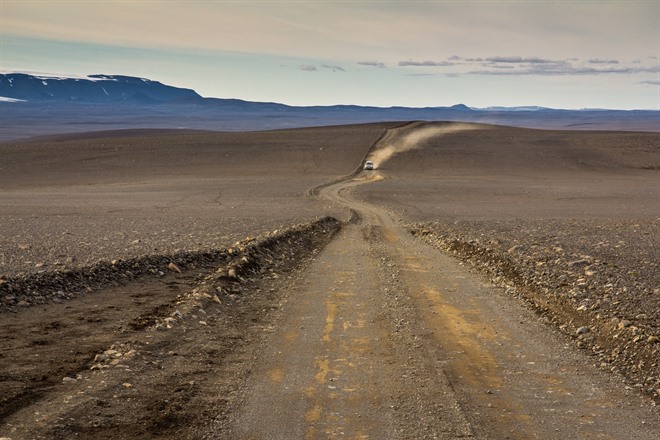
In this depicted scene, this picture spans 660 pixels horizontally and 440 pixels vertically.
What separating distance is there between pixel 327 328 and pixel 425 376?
2584 millimetres

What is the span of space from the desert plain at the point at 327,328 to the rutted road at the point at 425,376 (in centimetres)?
3

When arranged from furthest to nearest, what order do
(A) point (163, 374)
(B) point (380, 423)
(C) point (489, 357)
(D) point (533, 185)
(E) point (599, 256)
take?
(D) point (533, 185), (E) point (599, 256), (C) point (489, 357), (A) point (163, 374), (B) point (380, 423)

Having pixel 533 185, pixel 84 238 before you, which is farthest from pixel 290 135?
pixel 84 238

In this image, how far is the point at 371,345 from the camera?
394 inches

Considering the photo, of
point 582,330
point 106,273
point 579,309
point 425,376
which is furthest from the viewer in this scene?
point 106,273

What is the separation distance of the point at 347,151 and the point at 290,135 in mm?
15666

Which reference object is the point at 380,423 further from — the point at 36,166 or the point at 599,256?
the point at 36,166

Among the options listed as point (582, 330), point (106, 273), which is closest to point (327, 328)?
point (582, 330)

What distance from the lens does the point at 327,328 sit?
1095 cm

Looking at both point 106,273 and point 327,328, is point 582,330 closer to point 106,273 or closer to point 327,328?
point 327,328

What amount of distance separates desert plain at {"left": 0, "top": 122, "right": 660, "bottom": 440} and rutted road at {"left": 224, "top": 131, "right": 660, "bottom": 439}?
0.10 ft

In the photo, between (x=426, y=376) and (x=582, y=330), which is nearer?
(x=426, y=376)

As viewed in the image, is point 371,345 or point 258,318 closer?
point 371,345

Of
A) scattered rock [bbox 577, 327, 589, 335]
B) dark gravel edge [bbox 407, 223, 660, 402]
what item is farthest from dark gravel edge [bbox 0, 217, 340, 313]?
scattered rock [bbox 577, 327, 589, 335]
